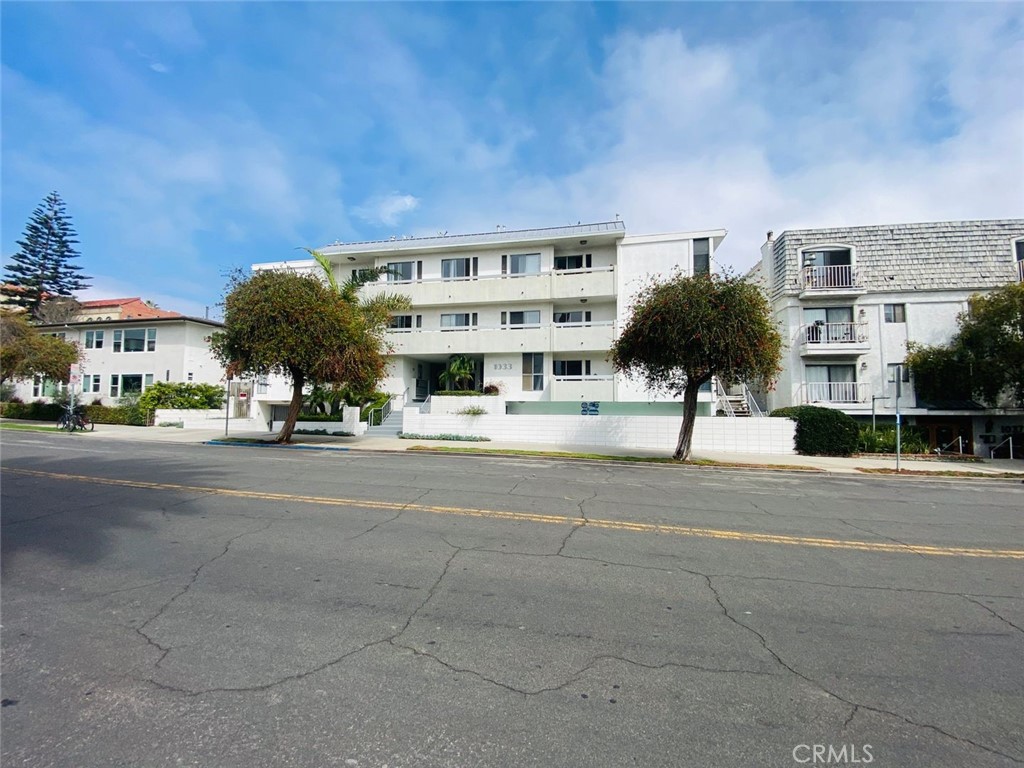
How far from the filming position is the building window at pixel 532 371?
28281mm

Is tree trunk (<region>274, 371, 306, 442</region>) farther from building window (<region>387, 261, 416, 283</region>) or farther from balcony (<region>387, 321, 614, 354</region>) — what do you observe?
building window (<region>387, 261, 416, 283</region>)

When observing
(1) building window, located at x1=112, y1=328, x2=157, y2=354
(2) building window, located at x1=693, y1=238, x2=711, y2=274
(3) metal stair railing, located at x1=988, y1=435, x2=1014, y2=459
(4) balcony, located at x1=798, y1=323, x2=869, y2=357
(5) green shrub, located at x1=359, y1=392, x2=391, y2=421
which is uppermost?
(2) building window, located at x1=693, y1=238, x2=711, y2=274

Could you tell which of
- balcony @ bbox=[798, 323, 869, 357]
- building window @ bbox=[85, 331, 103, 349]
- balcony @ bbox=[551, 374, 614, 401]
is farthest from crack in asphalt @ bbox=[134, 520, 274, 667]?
building window @ bbox=[85, 331, 103, 349]

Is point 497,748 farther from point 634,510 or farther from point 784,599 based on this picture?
point 634,510

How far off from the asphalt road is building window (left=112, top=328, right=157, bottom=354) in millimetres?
32871

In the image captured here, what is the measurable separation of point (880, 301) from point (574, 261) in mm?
15475

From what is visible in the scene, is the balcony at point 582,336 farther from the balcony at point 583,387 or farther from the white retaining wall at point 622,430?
the white retaining wall at point 622,430

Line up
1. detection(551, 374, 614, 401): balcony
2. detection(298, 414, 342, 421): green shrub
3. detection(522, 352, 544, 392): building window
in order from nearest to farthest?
detection(551, 374, 614, 401): balcony, detection(298, 414, 342, 421): green shrub, detection(522, 352, 544, 392): building window

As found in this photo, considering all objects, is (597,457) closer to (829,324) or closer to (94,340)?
(829,324)

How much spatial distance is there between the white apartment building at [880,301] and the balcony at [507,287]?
27.3ft

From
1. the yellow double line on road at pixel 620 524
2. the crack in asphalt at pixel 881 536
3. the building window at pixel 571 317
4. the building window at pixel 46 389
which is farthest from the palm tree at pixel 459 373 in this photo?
the building window at pixel 46 389

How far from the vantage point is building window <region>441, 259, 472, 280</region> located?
3038 centimetres

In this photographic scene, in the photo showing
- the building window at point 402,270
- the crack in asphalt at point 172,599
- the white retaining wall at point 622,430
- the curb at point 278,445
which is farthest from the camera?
the building window at point 402,270

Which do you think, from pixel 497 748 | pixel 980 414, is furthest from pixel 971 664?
pixel 980 414
